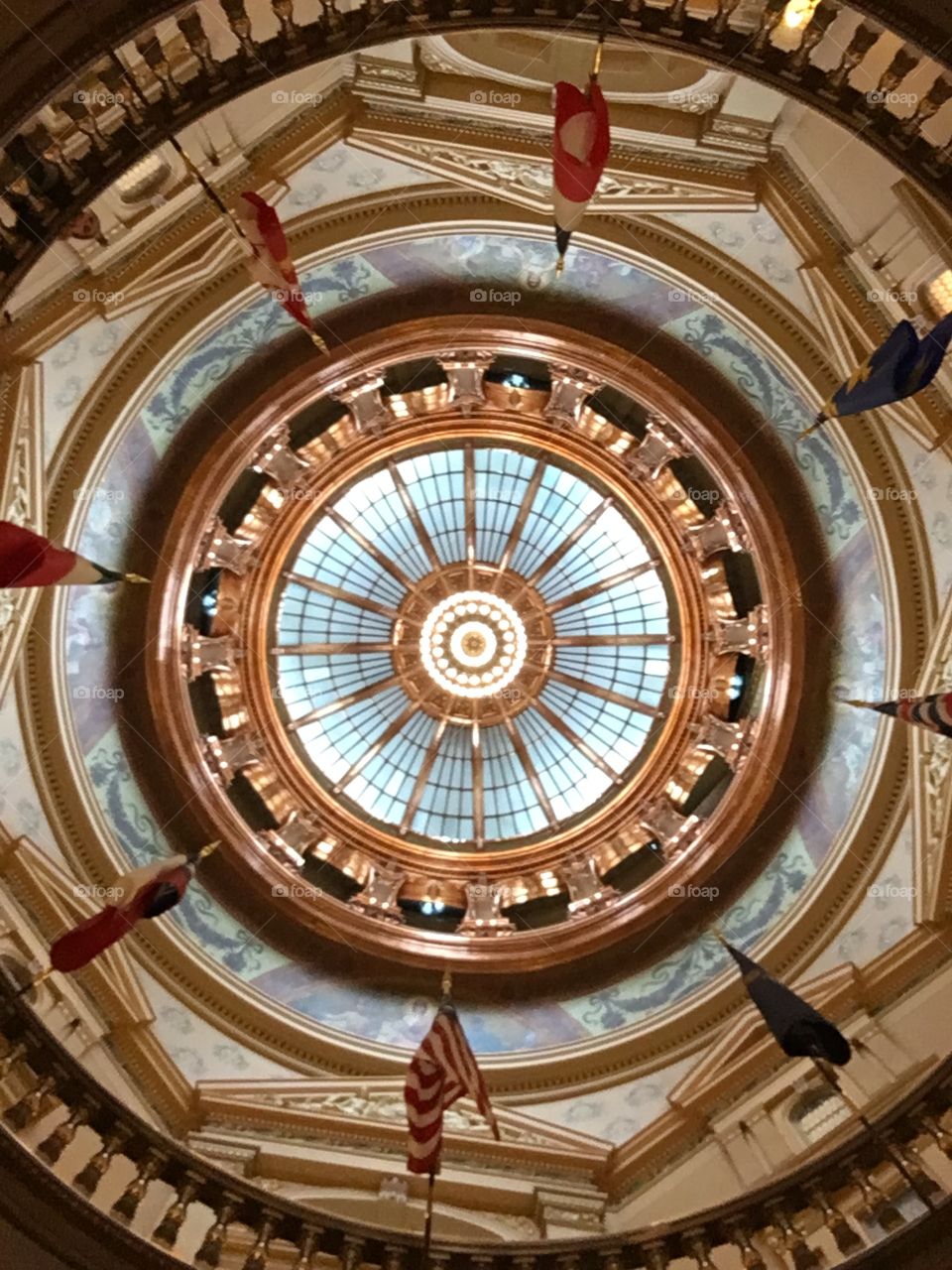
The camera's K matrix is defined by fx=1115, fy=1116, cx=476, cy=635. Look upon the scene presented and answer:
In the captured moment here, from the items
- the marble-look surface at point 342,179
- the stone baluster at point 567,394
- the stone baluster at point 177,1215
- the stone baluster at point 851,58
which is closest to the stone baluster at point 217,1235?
the stone baluster at point 177,1215

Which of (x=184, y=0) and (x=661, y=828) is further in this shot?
(x=661, y=828)

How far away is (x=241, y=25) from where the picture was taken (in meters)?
7.84

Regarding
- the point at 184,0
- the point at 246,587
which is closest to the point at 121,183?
the point at 184,0

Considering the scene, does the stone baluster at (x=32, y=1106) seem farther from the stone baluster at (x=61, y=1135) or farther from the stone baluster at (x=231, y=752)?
the stone baluster at (x=231, y=752)

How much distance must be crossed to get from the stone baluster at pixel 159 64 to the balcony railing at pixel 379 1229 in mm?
6432

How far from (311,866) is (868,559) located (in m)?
8.78

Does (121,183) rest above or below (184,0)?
above

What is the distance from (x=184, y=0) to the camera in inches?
291

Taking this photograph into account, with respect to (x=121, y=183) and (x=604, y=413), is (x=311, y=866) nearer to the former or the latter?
(x=604, y=413)

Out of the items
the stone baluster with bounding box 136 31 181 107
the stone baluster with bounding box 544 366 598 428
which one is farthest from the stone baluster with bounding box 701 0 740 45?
the stone baluster with bounding box 544 366 598 428

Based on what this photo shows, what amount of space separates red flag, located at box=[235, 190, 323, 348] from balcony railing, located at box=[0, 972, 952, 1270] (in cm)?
591

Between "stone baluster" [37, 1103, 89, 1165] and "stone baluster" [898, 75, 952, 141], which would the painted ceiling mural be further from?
"stone baluster" [37, 1103, 89, 1165]

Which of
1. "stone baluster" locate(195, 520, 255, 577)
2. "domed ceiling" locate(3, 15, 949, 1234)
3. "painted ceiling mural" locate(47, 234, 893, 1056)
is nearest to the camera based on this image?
"domed ceiling" locate(3, 15, 949, 1234)

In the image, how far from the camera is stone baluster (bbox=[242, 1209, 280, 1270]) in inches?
300
